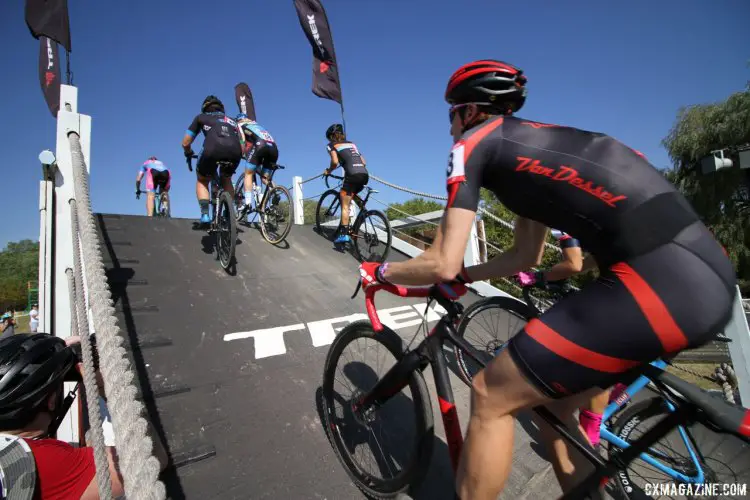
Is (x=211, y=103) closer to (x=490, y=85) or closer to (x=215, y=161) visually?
(x=215, y=161)

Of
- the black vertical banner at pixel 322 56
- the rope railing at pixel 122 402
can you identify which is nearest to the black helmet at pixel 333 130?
the black vertical banner at pixel 322 56

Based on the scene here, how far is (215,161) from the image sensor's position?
17.3ft

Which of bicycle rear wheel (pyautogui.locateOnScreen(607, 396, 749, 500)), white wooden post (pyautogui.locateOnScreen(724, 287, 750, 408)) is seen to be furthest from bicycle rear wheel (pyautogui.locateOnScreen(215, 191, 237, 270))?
white wooden post (pyautogui.locateOnScreen(724, 287, 750, 408))

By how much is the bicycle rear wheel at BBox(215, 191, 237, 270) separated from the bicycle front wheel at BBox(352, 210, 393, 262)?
7.64 feet

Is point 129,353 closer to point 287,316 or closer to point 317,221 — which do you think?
point 287,316

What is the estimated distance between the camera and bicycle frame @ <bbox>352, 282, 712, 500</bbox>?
1309mm

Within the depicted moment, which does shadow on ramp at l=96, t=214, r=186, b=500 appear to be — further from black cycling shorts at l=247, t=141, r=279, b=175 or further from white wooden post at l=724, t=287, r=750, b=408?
white wooden post at l=724, t=287, r=750, b=408

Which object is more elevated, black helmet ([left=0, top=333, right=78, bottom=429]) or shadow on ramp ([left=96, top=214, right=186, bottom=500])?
black helmet ([left=0, top=333, right=78, bottom=429])

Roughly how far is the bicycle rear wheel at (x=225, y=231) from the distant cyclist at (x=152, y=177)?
19.2 feet

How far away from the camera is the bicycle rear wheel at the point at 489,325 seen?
2967 millimetres

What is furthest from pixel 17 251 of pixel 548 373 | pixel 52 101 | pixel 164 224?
pixel 548 373

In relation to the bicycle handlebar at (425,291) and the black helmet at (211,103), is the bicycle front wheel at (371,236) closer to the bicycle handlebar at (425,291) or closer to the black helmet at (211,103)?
the black helmet at (211,103)

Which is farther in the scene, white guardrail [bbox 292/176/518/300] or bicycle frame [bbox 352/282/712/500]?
white guardrail [bbox 292/176/518/300]

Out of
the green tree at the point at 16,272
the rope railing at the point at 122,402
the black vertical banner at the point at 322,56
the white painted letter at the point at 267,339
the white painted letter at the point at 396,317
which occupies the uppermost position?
the black vertical banner at the point at 322,56
